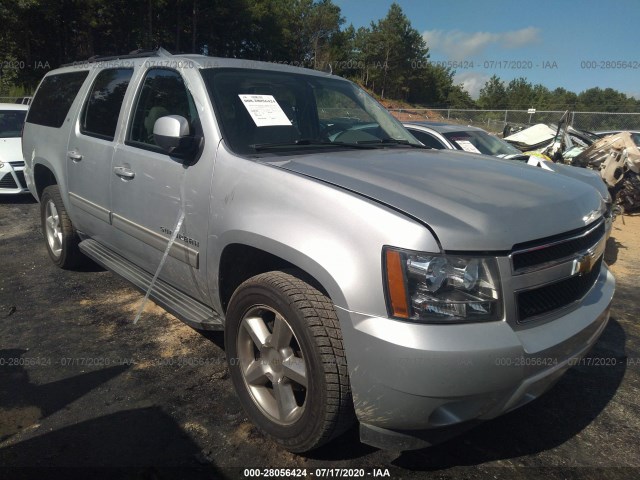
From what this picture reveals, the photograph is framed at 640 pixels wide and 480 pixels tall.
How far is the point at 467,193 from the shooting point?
2.15m

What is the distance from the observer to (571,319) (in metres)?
2.15

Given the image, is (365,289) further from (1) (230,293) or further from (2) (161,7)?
(2) (161,7)

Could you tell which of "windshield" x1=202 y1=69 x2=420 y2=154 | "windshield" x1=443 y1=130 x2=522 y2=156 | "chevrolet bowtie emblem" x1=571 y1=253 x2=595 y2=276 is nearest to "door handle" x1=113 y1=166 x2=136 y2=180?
"windshield" x1=202 y1=69 x2=420 y2=154

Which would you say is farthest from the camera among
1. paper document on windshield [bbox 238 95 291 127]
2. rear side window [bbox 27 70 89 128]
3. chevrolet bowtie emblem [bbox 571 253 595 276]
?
rear side window [bbox 27 70 89 128]

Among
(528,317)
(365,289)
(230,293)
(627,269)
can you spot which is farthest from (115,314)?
(627,269)

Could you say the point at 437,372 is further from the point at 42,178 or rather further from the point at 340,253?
the point at 42,178

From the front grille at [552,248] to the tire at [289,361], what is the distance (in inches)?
31.2

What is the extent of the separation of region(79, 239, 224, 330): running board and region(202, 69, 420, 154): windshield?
3.26 feet

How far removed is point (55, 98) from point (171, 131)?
2897 mm

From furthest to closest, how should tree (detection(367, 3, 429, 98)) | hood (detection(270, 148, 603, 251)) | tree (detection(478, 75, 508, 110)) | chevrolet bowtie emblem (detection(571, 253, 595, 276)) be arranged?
tree (detection(478, 75, 508, 110))
tree (detection(367, 3, 429, 98))
chevrolet bowtie emblem (detection(571, 253, 595, 276))
hood (detection(270, 148, 603, 251))

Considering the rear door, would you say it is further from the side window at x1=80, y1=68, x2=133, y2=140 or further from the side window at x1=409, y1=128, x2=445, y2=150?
the side window at x1=409, y1=128, x2=445, y2=150

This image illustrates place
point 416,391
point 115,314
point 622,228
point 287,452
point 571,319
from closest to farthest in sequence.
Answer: point 416,391 < point 571,319 < point 287,452 < point 115,314 < point 622,228

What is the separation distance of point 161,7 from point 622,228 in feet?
106

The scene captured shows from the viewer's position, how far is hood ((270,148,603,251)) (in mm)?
1872
